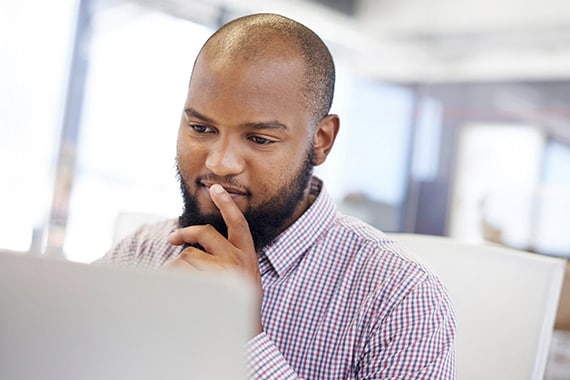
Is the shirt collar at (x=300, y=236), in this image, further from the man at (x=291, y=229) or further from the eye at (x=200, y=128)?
the eye at (x=200, y=128)

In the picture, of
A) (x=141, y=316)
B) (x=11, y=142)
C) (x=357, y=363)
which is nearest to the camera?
(x=141, y=316)

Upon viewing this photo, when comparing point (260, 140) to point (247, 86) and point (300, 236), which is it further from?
point (300, 236)

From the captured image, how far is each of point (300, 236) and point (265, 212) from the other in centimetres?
8

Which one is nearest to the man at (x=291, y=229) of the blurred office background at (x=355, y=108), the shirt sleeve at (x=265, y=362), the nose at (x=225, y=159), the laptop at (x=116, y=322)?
the nose at (x=225, y=159)

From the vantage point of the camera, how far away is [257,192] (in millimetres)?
1202

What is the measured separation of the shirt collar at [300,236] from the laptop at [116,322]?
0.79 metres

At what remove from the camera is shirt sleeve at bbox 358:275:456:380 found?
1063 millimetres

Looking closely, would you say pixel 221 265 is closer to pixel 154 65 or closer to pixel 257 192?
pixel 257 192

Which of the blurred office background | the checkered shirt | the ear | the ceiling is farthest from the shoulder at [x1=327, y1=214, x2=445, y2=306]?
the ceiling

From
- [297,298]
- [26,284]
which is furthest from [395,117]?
[26,284]

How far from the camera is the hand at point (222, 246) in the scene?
99 centimetres

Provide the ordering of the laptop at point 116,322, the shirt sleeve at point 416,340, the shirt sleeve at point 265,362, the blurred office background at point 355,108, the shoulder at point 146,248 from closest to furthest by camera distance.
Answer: the laptop at point 116,322 → the shirt sleeve at point 265,362 → the shirt sleeve at point 416,340 → the shoulder at point 146,248 → the blurred office background at point 355,108

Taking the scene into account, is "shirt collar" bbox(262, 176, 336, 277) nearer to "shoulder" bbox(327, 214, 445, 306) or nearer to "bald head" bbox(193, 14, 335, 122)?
"shoulder" bbox(327, 214, 445, 306)

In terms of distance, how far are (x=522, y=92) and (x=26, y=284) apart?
377cm
